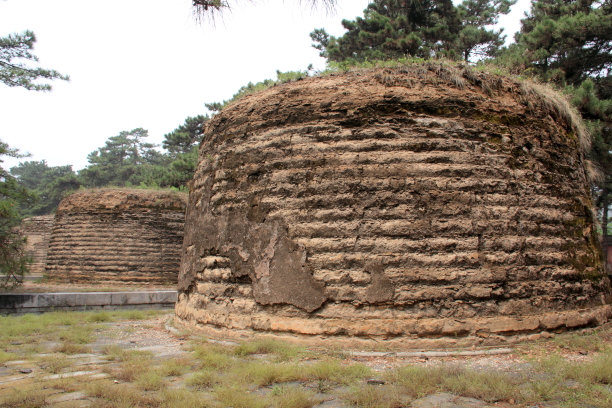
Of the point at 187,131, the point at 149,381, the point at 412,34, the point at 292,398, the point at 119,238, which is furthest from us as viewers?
the point at 187,131

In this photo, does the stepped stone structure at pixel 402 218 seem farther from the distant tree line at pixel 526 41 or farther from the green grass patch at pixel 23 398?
the distant tree line at pixel 526 41

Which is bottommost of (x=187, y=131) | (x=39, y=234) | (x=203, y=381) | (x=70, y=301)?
(x=70, y=301)

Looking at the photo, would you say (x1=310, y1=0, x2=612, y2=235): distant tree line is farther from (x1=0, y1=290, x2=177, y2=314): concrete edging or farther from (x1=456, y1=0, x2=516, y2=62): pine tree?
(x1=0, y1=290, x2=177, y2=314): concrete edging

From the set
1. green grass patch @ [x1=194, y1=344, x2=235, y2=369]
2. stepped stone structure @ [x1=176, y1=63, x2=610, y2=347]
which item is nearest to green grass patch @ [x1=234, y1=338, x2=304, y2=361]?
green grass patch @ [x1=194, y1=344, x2=235, y2=369]

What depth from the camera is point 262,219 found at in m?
5.56

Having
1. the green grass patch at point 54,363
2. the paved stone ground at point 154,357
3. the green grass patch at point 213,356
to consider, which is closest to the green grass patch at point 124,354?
the paved stone ground at point 154,357

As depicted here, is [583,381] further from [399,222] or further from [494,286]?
[399,222]

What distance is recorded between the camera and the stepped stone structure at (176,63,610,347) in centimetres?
493

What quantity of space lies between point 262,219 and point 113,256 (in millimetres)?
10976

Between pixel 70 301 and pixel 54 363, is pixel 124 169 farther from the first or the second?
pixel 54 363

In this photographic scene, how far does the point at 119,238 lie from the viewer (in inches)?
592

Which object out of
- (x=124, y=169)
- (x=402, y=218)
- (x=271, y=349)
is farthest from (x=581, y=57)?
(x=124, y=169)

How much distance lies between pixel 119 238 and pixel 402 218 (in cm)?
1219

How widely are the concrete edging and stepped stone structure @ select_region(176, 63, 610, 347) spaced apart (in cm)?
535
